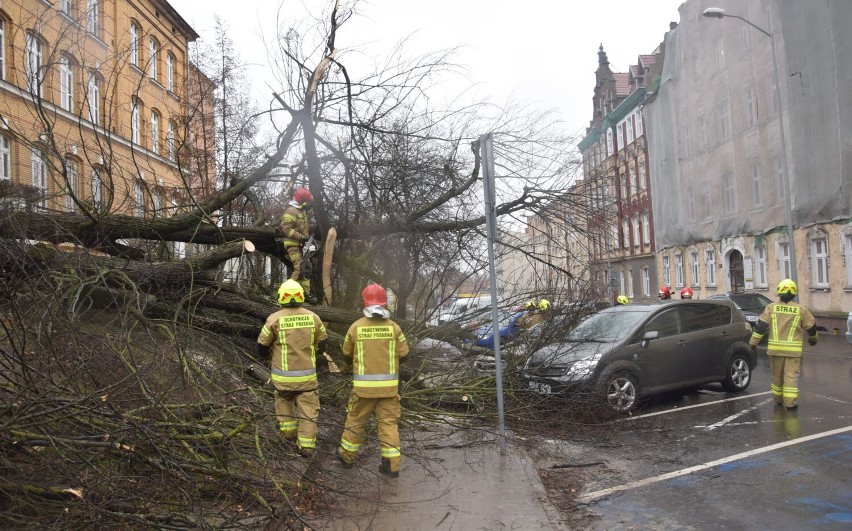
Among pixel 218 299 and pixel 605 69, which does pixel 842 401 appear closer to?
pixel 218 299

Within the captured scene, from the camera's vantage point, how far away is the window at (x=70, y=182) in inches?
316

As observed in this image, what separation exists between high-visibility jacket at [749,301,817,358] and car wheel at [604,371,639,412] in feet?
5.79

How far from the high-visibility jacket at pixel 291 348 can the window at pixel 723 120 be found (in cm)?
2623

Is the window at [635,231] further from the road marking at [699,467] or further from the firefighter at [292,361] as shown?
the firefighter at [292,361]

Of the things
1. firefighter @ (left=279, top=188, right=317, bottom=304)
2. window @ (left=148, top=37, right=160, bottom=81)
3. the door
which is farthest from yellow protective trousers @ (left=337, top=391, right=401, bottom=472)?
the door

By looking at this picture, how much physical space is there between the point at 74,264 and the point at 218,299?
6.52ft

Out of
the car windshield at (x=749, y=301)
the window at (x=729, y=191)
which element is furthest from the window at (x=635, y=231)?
the car windshield at (x=749, y=301)

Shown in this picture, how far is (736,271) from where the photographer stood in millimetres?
29906

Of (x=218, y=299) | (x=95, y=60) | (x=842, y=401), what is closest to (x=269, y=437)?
(x=218, y=299)

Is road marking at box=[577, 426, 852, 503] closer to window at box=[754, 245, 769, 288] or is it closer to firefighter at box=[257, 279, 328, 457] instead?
firefighter at box=[257, 279, 328, 457]

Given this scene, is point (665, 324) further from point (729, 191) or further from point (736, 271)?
point (736, 271)

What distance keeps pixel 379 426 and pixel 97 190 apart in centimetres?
588

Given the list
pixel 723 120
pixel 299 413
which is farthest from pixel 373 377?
pixel 723 120

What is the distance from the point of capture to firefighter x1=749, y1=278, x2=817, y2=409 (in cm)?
879
